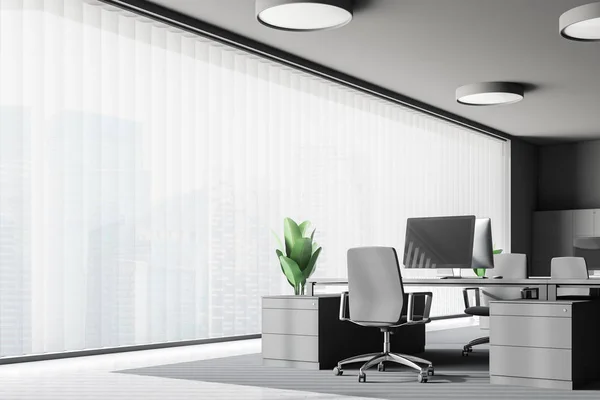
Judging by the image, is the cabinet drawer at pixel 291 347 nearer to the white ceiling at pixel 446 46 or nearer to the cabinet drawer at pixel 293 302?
the cabinet drawer at pixel 293 302

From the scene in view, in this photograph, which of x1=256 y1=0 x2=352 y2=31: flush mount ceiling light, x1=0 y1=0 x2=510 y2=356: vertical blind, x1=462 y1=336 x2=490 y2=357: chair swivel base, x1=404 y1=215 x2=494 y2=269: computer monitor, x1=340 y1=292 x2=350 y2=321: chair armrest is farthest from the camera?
x1=462 y1=336 x2=490 y2=357: chair swivel base

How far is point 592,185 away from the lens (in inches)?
527

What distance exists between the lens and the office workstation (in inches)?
197

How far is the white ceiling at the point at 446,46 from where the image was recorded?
6473 millimetres

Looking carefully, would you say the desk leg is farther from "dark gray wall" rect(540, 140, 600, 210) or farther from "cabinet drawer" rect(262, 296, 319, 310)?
"dark gray wall" rect(540, 140, 600, 210)

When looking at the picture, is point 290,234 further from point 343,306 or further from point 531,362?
point 531,362

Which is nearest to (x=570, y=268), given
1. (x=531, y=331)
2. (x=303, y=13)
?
(x=531, y=331)

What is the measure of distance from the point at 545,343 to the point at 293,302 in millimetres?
1828

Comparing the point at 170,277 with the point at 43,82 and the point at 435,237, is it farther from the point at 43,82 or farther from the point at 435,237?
the point at 435,237

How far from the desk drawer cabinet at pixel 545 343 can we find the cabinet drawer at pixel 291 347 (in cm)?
130

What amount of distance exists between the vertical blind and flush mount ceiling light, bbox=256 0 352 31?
1.26 m

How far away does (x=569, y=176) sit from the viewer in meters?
13.7

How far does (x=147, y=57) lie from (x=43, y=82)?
1081 mm

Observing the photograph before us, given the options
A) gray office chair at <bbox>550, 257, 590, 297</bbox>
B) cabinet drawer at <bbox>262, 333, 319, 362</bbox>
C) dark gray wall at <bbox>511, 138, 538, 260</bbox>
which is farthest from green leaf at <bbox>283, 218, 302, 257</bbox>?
dark gray wall at <bbox>511, 138, 538, 260</bbox>
